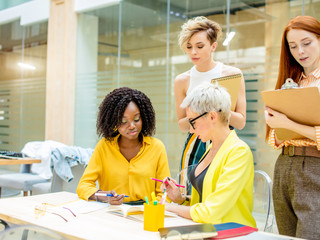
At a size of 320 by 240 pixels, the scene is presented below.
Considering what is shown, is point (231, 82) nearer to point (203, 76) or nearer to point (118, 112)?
point (203, 76)

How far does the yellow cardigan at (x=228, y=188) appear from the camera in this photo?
57.5 inches

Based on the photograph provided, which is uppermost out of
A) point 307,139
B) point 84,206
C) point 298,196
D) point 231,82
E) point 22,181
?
point 231,82

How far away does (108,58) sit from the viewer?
20.7ft

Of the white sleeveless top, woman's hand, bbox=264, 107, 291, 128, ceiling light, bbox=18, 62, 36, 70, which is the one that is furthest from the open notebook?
ceiling light, bbox=18, 62, 36, 70

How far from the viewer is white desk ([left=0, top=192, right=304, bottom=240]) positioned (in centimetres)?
132

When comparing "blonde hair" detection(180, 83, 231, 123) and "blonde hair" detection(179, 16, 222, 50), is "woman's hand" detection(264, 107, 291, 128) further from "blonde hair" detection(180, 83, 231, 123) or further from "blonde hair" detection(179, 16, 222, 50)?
"blonde hair" detection(179, 16, 222, 50)

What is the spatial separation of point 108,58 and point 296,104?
510 centimetres

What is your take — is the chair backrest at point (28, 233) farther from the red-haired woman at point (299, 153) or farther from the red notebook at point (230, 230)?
the red-haired woman at point (299, 153)

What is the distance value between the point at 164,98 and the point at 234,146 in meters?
3.92

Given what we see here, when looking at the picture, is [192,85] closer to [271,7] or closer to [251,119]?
[251,119]

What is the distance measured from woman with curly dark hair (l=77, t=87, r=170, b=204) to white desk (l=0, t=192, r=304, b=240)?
1.18 ft

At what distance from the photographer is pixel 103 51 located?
647 cm

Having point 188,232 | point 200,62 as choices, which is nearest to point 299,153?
point 188,232

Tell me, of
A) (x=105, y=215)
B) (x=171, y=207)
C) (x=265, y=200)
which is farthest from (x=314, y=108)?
(x=105, y=215)
